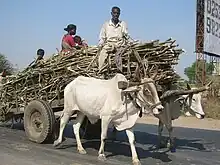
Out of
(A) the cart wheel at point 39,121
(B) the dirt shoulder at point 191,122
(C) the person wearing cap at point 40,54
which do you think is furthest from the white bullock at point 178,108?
(B) the dirt shoulder at point 191,122

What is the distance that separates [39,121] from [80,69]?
1.57 m

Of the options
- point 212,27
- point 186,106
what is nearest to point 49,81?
point 186,106

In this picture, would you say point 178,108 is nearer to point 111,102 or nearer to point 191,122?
point 111,102

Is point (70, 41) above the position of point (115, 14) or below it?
below

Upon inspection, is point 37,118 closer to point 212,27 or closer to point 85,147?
point 85,147

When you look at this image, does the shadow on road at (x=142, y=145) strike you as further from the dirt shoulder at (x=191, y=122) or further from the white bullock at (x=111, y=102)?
the dirt shoulder at (x=191, y=122)

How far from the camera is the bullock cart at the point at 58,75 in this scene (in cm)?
849

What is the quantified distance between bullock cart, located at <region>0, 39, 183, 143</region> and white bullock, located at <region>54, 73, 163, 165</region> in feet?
1.00

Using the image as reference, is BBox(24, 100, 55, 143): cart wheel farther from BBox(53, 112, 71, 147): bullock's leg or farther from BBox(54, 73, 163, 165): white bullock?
BBox(54, 73, 163, 165): white bullock

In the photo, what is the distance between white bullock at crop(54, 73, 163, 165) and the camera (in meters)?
7.75

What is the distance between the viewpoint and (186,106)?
30.8ft

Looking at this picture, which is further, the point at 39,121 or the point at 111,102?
the point at 39,121

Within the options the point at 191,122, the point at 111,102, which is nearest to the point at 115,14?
the point at 111,102

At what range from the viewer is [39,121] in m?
9.86
